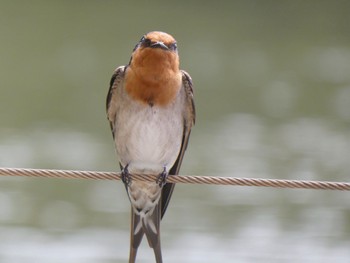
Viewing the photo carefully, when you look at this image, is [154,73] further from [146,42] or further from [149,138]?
[149,138]

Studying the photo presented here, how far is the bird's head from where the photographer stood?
452cm

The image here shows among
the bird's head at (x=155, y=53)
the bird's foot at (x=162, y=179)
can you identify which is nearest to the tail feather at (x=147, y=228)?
the bird's foot at (x=162, y=179)

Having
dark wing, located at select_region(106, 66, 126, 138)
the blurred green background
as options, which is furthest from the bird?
the blurred green background

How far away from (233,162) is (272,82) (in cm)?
297

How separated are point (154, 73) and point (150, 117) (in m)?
0.18

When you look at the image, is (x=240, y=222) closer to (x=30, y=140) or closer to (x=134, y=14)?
(x=30, y=140)

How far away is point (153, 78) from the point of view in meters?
4.55

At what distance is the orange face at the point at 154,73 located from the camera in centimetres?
452

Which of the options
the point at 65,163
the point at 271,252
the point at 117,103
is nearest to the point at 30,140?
the point at 65,163

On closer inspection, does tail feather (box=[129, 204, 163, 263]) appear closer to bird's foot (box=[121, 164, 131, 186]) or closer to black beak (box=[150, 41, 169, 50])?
bird's foot (box=[121, 164, 131, 186])

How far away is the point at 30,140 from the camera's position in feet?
32.7

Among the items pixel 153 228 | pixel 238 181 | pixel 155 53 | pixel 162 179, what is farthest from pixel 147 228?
pixel 238 181

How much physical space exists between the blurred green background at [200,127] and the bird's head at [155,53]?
3.29m

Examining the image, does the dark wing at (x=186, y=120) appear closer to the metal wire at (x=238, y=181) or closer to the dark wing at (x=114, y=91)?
the dark wing at (x=114, y=91)
